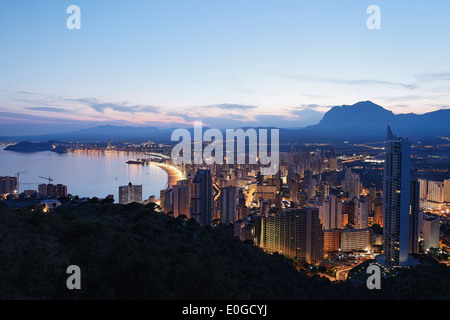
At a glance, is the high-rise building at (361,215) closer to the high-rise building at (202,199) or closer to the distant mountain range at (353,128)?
the high-rise building at (202,199)

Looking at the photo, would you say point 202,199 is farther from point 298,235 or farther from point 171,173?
point 171,173

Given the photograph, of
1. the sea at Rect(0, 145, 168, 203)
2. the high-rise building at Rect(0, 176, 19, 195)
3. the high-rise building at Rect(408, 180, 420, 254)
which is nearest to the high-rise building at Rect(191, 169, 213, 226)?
the high-rise building at Rect(408, 180, 420, 254)

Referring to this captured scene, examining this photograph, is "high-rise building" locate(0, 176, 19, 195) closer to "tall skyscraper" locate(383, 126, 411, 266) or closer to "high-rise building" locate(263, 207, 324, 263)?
"high-rise building" locate(263, 207, 324, 263)

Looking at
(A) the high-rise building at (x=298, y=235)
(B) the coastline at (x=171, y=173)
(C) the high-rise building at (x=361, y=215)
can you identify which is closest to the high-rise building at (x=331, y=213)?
(C) the high-rise building at (x=361, y=215)

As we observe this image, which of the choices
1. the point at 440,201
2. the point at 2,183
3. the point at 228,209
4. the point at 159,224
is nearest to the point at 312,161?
the point at 440,201

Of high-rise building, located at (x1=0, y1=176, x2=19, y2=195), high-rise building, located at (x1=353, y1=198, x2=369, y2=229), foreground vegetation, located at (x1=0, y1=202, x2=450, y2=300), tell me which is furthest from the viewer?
high-rise building, located at (x1=0, y1=176, x2=19, y2=195)
